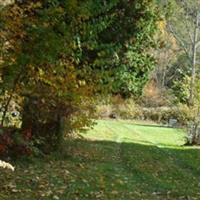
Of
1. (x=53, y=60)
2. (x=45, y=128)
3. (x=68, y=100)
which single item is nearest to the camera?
(x=53, y=60)

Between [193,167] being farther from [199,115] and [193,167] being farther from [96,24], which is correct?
[199,115]

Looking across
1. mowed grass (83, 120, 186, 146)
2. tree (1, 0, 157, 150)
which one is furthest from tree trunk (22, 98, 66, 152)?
mowed grass (83, 120, 186, 146)

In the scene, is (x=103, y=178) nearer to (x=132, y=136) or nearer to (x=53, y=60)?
(x=53, y=60)

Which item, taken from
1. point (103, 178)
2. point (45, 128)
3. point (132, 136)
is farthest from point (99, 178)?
point (132, 136)

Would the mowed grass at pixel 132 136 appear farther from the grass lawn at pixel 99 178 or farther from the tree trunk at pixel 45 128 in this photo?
the grass lawn at pixel 99 178

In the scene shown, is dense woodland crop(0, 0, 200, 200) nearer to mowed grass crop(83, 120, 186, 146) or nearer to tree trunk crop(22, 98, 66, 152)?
tree trunk crop(22, 98, 66, 152)

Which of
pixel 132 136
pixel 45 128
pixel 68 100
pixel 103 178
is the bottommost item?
pixel 132 136

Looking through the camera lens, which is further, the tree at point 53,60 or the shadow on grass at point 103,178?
the tree at point 53,60

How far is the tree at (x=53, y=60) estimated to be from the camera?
12867mm

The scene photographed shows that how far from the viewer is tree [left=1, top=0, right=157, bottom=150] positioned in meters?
12.9

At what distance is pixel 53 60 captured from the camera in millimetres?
13016

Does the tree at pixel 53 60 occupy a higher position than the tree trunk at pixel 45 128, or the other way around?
the tree at pixel 53 60

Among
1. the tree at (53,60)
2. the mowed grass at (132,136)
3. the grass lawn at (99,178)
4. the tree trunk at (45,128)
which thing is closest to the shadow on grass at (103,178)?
the grass lawn at (99,178)

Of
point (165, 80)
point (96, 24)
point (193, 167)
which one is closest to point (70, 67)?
point (96, 24)
